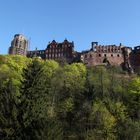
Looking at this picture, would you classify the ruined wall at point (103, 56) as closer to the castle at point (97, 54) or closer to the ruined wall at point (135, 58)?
the castle at point (97, 54)

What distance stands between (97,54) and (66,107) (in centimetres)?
5932

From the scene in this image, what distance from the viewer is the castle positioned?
11662 centimetres

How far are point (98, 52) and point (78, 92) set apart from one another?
5377 cm

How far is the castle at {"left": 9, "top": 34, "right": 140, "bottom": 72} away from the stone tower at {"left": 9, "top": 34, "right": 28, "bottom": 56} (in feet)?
52.4

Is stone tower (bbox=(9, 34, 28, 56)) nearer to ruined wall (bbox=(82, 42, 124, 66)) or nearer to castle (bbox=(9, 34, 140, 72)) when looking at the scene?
castle (bbox=(9, 34, 140, 72))

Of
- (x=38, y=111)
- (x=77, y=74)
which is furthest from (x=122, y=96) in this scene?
(x=38, y=111)

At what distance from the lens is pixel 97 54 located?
11950 centimetres

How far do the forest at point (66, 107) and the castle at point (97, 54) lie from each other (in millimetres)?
28482

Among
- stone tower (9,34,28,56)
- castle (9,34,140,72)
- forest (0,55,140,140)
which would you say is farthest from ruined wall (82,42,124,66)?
stone tower (9,34,28,56)

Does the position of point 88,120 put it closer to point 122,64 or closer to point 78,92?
point 78,92

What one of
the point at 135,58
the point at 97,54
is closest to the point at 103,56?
the point at 97,54

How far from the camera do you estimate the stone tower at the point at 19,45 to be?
482 feet

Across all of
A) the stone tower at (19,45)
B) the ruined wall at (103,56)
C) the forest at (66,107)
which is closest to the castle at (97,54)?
the ruined wall at (103,56)

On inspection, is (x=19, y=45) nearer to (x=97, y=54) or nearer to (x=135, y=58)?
(x=97, y=54)
